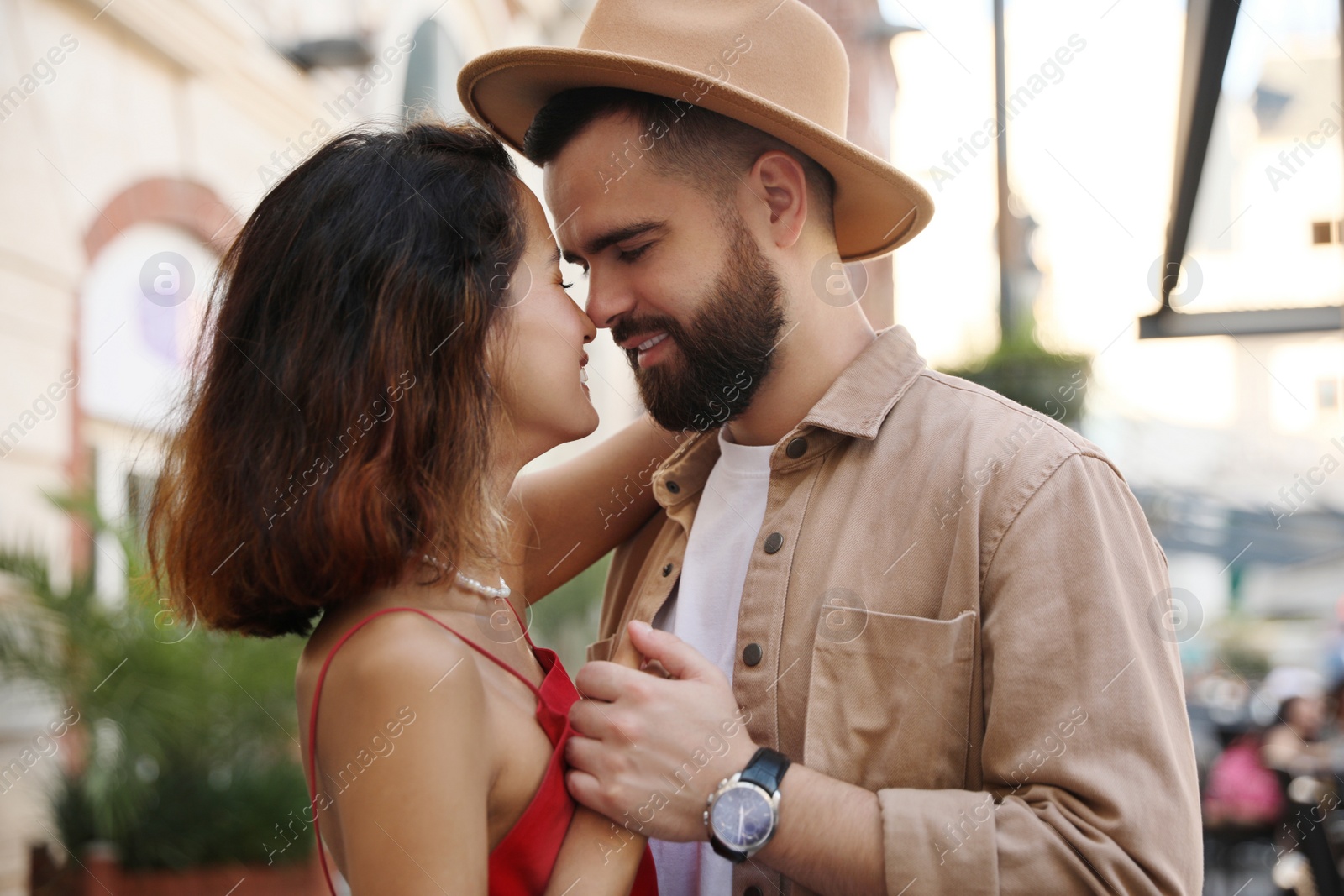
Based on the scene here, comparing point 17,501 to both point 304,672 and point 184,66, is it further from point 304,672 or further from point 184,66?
point 304,672

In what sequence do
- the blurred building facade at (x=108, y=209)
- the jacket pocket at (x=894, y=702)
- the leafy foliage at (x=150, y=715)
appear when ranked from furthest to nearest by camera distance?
1. the blurred building facade at (x=108, y=209)
2. the leafy foliage at (x=150, y=715)
3. the jacket pocket at (x=894, y=702)

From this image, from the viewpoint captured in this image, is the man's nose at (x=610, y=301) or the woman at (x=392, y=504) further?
the man's nose at (x=610, y=301)

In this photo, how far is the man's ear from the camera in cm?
216

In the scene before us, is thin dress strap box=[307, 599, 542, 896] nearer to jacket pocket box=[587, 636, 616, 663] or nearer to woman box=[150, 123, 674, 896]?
woman box=[150, 123, 674, 896]

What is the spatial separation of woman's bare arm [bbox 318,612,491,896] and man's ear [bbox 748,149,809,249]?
A: 1131 mm

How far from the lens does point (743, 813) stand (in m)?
1.55

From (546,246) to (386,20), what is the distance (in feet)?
18.4

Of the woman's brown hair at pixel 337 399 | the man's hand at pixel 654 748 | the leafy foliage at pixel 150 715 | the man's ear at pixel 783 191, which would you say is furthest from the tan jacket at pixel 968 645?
the leafy foliage at pixel 150 715

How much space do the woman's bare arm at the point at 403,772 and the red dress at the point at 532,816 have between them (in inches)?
2.5

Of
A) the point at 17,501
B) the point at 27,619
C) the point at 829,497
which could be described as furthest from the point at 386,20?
the point at 829,497

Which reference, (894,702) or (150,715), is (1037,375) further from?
(894,702)

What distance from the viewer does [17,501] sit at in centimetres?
416

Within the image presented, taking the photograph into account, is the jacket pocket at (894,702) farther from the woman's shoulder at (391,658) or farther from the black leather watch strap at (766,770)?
the woman's shoulder at (391,658)

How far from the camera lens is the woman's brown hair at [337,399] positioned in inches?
60.3
